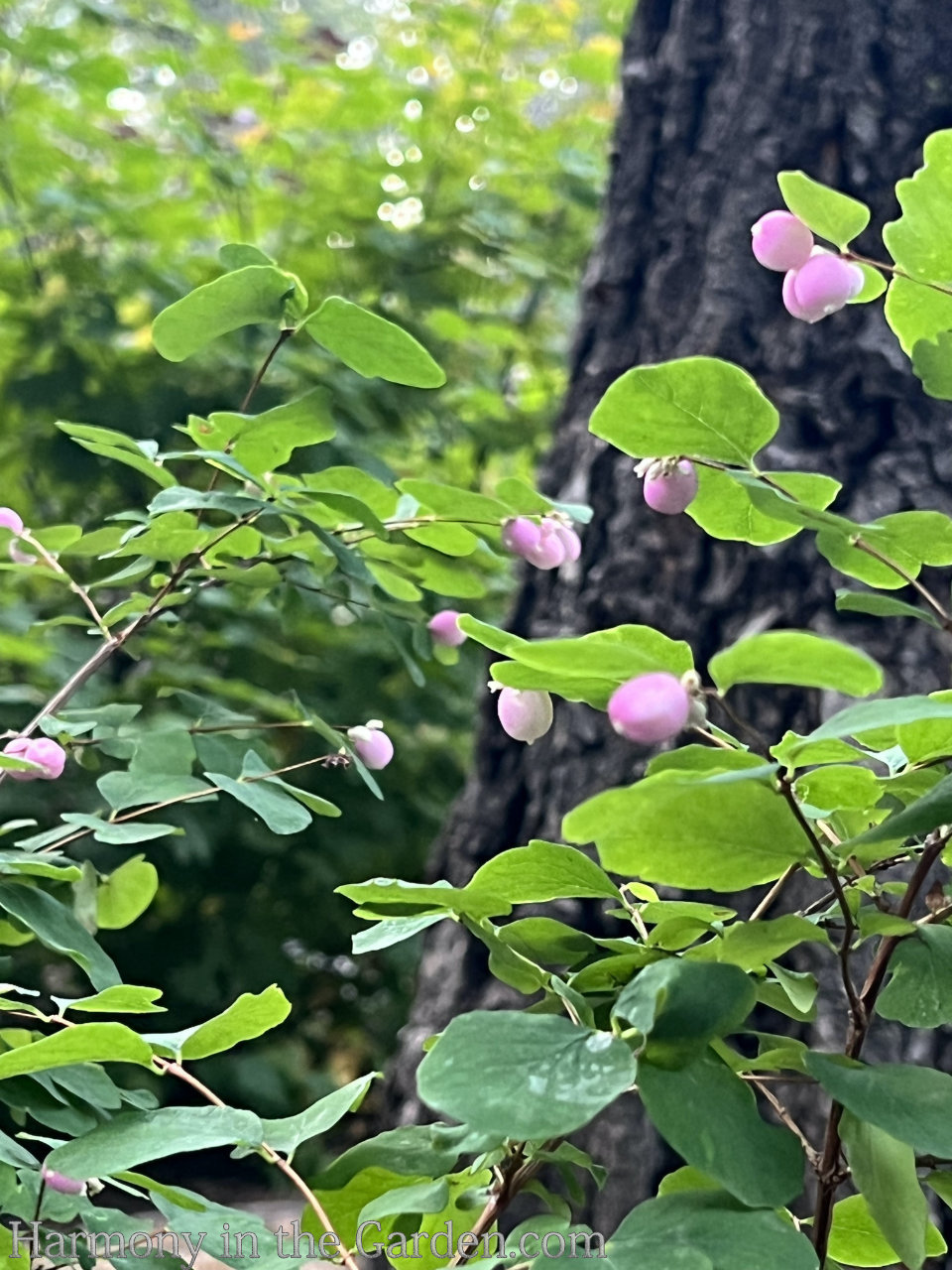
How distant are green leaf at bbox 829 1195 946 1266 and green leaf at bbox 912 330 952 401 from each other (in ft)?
1.02

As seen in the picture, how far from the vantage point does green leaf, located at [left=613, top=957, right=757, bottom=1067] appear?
315 mm

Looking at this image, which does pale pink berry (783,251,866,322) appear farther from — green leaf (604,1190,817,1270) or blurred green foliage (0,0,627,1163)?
blurred green foliage (0,0,627,1163)

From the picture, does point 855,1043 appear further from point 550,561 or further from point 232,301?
point 232,301

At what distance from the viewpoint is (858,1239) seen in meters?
0.45

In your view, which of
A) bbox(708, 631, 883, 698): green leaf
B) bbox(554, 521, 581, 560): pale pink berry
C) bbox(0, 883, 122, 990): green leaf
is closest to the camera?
bbox(708, 631, 883, 698): green leaf

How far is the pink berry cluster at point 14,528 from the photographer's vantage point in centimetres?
66

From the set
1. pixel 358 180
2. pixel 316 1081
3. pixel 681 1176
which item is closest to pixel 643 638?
pixel 681 1176

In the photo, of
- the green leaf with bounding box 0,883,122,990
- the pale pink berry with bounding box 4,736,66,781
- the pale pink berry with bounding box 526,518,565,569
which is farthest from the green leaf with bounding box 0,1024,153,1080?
the pale pink berry with bounding box 526,518,565,569

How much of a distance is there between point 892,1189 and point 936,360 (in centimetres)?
27

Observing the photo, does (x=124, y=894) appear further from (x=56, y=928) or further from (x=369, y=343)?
(x=369, y=343)

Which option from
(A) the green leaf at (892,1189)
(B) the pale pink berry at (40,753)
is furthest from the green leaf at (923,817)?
(B) the pale pink berry at (40,753)

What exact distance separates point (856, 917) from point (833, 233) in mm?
244

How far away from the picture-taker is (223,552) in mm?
713

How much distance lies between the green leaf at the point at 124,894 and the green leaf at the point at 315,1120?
0.25m
